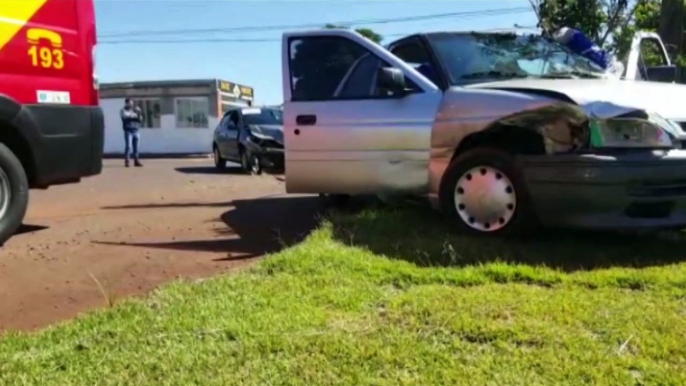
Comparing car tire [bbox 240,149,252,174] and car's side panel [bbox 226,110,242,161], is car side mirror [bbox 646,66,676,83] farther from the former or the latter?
car's side panel [bbox 226,110,242,161]

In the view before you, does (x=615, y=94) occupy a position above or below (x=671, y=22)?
below

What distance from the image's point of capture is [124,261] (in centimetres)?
511

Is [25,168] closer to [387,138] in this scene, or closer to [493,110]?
[387,138]

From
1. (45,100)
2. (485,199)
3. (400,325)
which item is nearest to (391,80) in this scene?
(485,199)

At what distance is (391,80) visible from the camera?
5.33m

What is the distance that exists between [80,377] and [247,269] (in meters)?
1.69

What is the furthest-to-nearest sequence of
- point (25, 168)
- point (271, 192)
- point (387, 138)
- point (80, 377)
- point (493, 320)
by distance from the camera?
1. point (271, 192)
2. point (25, 168)
3. point (387, 138)
4. point (493, 320)
5. point (80, 377)

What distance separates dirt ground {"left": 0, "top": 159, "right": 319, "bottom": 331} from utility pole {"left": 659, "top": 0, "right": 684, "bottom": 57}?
235 inches

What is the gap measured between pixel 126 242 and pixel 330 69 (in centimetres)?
233

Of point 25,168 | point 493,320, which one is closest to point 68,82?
point 25,168

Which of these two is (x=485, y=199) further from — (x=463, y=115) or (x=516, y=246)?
(x=463, y=115)

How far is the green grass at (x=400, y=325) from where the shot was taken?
9.23 ft

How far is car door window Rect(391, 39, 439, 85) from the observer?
565cm

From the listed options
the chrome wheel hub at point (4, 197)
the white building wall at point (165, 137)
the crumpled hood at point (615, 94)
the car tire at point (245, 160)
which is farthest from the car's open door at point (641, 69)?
the white building wall at point (165, 137)
